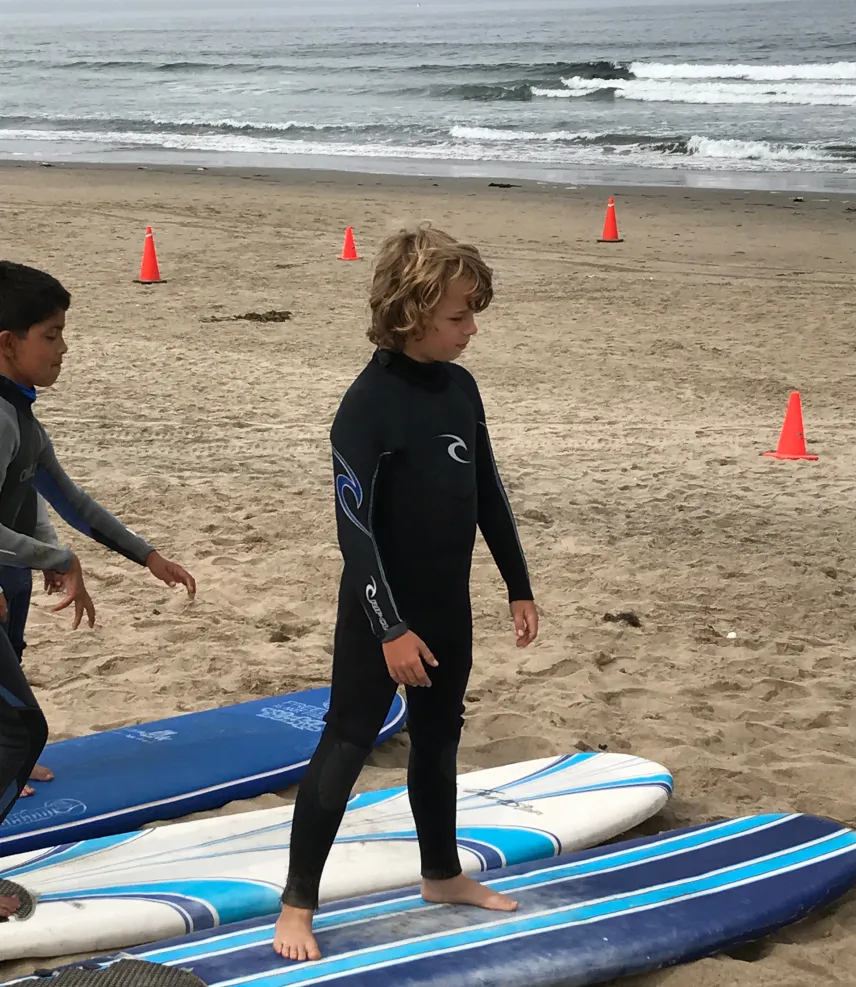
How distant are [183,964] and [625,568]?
3437mm

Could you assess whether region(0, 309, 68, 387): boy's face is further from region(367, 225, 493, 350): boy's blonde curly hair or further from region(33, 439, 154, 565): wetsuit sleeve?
region(367, 225, 493, 350): boy's blonde curly hair

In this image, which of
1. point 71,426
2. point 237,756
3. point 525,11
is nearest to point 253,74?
point 71,426

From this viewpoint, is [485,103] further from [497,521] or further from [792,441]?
[497,521]

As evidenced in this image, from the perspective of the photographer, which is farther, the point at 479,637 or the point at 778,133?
the point at 778,133

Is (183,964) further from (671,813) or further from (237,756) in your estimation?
(671,813)

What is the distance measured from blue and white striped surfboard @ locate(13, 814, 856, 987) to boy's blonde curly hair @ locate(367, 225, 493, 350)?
52.5 inches

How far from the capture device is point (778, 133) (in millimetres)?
27750

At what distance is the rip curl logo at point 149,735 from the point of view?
4074mm

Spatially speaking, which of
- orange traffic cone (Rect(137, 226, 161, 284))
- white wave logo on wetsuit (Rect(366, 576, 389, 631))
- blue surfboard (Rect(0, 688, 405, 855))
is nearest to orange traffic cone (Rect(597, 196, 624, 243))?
orange traffic cone (Rect(137, 226, 161, 284))

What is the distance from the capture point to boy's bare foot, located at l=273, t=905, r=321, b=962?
2.77m

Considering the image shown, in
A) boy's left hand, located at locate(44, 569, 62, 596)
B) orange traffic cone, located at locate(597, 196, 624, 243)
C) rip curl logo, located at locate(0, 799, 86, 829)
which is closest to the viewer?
boy's left hand, located at locate(44, 569, 62, 596)

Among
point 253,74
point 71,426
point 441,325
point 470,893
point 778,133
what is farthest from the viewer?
point 253,74

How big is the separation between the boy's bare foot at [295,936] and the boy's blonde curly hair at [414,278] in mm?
1276

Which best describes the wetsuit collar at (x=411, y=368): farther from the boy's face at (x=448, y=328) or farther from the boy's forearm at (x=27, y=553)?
the boy's forearm at (x=27, y=553)
